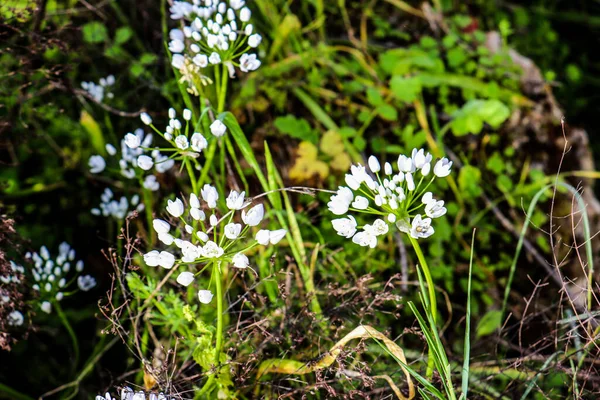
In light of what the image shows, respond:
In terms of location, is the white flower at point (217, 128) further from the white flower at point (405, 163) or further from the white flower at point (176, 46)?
the white flower at point (405, 163)

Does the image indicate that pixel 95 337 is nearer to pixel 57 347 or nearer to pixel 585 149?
pixel 57 347

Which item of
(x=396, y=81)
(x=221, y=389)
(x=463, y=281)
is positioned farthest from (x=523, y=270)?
(x=221, y=389)

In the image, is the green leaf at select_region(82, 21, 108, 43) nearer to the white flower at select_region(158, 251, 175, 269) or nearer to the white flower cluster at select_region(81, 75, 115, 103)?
the white flower cluster at select_region(81, 75, 115, 103)

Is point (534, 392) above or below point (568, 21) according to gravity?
below

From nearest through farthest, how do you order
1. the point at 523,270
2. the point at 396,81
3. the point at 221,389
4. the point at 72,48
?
the point at 221,389 < the point at 72,48 < the point at 523,270 < the point at 396,81

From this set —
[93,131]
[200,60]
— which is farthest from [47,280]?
A: [200,60]

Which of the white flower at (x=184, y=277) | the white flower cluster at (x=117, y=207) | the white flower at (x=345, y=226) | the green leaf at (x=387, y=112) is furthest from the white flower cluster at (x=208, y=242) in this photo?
the green leaf at (x=387, y=112)
